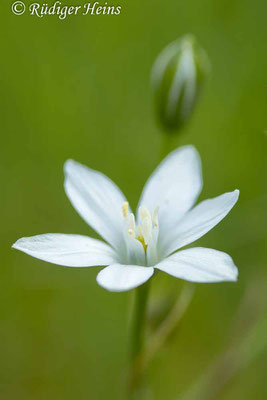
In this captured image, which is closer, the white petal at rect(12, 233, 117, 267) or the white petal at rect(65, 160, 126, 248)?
the white petal at rect(12, 233, 117, 267)

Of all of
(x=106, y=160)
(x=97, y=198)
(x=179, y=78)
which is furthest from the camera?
(x=106, y=160)

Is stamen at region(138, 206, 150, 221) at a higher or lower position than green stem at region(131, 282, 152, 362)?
higher

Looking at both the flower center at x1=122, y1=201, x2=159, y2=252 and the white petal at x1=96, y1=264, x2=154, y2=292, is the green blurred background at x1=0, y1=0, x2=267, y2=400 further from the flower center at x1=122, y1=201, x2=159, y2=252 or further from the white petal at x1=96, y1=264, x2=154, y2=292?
the white petal at x1=96, y1=264, x2=154, y2=292
